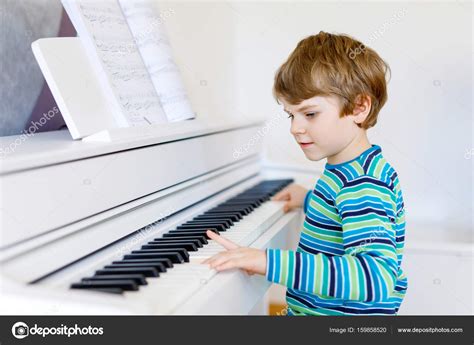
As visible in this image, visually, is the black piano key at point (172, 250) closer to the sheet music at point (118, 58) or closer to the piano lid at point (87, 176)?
the piano lid at point (87, 176)

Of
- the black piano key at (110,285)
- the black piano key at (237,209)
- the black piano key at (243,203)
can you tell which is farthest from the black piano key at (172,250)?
the black piano key at (243,203)

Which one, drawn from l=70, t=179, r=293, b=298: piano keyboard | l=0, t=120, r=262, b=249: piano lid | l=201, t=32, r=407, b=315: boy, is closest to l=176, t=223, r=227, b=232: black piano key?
l=70, t=179, r=293, b=298: piano keyboard

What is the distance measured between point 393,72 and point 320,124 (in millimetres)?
1574

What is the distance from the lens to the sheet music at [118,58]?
1.71 m

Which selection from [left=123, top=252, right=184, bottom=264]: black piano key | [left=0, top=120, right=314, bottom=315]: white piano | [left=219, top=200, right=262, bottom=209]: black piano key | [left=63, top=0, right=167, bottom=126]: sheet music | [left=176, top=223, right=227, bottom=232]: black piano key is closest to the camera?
[left=0, top=120, right=314, bottom=315]: white piano

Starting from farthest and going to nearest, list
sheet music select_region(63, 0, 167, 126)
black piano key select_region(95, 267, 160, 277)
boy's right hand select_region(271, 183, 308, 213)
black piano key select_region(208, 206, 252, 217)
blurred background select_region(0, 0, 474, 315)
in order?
blurred background select_region(0, 0, 474, 315)
boy's right hand select_region(271, 183, 308, 213)
black piano key select_region(208, 206, 252, 217)
sheet music select_region(63, 0, 167, 126)
black piano key select_region(95, 267, 160, 277)

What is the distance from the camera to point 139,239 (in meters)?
1.44

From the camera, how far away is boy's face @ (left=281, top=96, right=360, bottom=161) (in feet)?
4.78

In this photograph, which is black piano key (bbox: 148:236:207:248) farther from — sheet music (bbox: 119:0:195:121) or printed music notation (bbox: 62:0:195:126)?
sheet music (bbox: 119:0:195:121)

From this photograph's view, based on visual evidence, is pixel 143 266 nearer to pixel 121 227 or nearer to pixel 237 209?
pixel 121 227

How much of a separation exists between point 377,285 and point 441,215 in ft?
5.91

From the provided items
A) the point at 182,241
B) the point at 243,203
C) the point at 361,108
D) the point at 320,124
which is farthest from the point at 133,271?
the point at 243,203

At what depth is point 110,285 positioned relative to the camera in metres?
1.09

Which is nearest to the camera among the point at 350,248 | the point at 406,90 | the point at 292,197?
the point at 350,248
